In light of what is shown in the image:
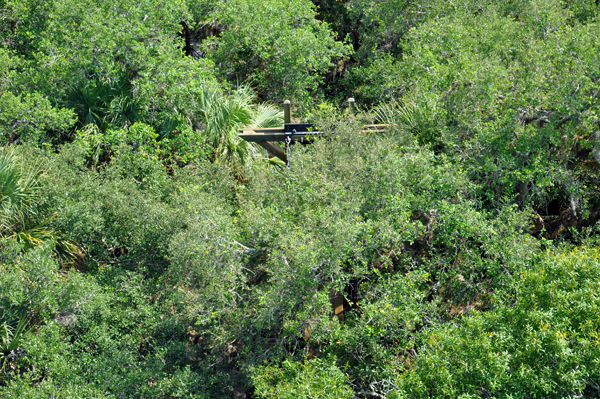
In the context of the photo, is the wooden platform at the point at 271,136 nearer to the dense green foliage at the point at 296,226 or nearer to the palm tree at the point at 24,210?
the dense green foliage at the point at 296,226

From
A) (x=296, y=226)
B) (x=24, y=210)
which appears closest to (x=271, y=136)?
(x=296, y=226)

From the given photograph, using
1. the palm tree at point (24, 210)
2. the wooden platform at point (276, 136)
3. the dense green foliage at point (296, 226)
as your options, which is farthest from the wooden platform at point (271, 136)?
the palm tree at point (24, 210)

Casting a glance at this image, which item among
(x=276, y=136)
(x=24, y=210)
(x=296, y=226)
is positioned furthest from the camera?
(x=276, y=136)

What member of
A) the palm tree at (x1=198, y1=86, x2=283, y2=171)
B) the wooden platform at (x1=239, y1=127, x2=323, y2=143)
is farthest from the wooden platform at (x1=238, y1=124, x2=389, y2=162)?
the palm tree at (x1=198, y1=86, x2=283, y2=171)

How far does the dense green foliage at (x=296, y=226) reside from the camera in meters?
6.77

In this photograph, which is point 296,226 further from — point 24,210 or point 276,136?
point 24,210

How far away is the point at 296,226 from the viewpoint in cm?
794

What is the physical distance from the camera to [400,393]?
20.2 ft

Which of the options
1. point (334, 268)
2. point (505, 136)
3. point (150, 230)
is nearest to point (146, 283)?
point (150, 230)

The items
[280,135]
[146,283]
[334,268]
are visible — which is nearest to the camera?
[334,268]

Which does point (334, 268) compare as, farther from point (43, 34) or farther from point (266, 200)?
point (43, 34)

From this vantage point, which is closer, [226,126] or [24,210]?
[24,210]

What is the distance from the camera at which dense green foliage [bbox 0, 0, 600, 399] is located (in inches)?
267

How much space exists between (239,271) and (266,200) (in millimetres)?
1843
